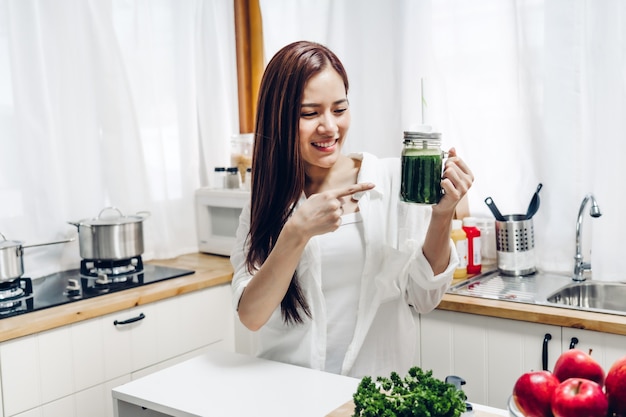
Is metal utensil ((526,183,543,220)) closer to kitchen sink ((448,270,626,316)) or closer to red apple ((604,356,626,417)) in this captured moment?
kitchen sink ((448,270,626,316))

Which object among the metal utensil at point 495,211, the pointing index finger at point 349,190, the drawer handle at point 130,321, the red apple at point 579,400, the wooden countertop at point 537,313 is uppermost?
the pointing index finger at point 349,190

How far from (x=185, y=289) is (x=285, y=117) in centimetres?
112

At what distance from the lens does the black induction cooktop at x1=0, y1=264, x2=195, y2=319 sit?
2.26 meters

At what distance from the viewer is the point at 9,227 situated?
2594mm

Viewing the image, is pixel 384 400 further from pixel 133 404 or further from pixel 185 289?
pixel 185 289

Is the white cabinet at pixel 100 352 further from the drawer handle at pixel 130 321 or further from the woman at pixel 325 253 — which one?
the woman at pixel 325 253

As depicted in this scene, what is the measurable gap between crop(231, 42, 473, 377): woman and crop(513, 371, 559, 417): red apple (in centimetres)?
65

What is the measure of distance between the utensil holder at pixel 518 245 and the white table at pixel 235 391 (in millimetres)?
1225

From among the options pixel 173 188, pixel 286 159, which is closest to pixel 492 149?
pixel 286 159

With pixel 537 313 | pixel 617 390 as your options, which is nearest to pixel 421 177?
pixel 617 390

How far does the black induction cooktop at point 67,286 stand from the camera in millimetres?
2264

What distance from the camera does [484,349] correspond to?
Result: 2.16 meters

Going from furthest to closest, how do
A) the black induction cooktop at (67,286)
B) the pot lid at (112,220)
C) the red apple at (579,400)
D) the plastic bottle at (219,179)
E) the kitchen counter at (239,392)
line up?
the plastic bottle at (219,179) → the pot lid at (112,220) → the black induction cooktop at (67,286) → the kitchen counter at (239,392) → the red apple at (579,400)

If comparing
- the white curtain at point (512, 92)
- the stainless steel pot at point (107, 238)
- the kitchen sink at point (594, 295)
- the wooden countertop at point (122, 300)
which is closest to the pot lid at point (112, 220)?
the stainless steel pot at point (107, 238)
